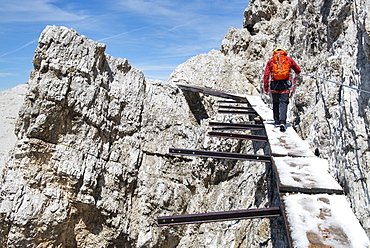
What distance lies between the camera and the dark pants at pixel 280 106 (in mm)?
7828

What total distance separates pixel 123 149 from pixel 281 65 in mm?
11210

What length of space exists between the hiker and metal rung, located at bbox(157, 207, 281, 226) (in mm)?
3759

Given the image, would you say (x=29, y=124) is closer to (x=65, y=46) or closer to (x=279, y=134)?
(x=65, y=46)

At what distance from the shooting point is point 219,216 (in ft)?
15.8

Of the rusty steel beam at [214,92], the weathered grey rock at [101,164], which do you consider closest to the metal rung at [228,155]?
the weathered grey rock at [101,164]

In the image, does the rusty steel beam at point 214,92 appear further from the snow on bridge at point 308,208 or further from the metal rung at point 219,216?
the metal rung at point 219,216

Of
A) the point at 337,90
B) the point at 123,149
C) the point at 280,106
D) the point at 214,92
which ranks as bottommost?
the point at 123,149

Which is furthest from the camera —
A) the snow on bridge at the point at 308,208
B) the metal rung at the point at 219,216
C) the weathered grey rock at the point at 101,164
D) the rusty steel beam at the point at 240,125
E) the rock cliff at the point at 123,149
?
the weathered grey rock at the point at 101,164

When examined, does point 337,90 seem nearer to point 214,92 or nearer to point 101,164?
point 214,92

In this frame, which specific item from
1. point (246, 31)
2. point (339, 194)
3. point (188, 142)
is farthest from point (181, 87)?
point (339, 194)

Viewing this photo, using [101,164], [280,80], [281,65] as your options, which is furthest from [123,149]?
[281,65]

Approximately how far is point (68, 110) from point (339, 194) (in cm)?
1370

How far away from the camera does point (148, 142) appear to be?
1680 cm

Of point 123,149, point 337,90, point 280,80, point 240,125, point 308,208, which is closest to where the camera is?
point 308,208
